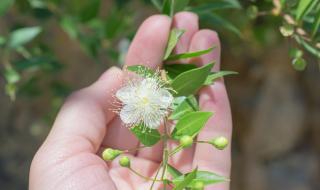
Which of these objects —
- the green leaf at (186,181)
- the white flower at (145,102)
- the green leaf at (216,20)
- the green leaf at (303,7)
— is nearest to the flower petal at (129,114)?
the white flower at (145,102)

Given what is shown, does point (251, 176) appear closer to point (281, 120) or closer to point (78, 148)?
point (281, 120)

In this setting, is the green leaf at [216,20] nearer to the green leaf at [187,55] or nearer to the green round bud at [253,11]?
the green round bud at [253,11]

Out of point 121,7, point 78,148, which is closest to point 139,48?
point 78,148

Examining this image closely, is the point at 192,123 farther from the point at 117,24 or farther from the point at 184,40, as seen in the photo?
the point at 117,24

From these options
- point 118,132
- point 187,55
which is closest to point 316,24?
point 187,55

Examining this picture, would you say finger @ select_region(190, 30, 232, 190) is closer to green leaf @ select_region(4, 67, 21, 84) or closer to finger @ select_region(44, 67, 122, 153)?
finger @ select_region(44, 67, 122, 153)
